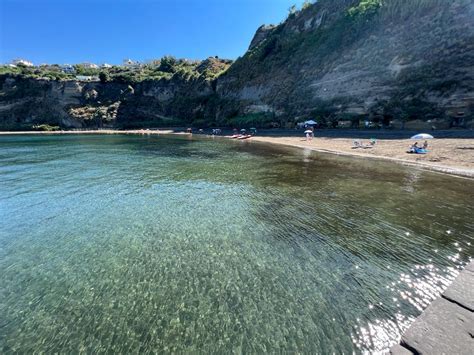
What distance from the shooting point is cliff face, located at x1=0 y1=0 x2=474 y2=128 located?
3784 centimetres

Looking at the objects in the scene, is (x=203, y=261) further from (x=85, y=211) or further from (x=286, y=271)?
(x=85, y=211)

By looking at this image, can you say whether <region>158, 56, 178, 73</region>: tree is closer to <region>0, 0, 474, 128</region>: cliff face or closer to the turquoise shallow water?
<region>0, 0, 474, 128</region>: cliff face

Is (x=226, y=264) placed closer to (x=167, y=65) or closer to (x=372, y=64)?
(x=372, y=64)

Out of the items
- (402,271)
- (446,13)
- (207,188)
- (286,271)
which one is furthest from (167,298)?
(446,13)

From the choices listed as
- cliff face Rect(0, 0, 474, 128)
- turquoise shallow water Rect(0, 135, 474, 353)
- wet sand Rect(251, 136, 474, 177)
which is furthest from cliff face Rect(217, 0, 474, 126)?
turquoise shallow water Rect(0, 135, 474, 353)

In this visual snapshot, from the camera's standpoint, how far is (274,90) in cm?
6825

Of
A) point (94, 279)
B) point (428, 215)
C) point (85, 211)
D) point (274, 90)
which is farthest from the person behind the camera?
point (274, 90)

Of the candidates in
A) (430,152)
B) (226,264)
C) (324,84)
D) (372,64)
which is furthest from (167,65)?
(226,264)

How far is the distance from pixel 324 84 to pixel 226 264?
55088 millimetres

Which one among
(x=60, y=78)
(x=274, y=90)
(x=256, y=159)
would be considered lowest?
(x=256, y=159)

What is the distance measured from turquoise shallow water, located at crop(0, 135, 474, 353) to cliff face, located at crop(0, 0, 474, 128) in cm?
2735

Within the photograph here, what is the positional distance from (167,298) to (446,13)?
57.2 metres

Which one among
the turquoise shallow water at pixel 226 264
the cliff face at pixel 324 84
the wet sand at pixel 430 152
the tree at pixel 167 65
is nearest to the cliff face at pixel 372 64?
the cliff face at pixel 324 84

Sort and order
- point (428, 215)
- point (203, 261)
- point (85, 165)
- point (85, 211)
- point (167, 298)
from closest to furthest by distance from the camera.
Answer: point (167, 298), point (203, 261), point (428, 215), point (85, 211), point (85, 165)
